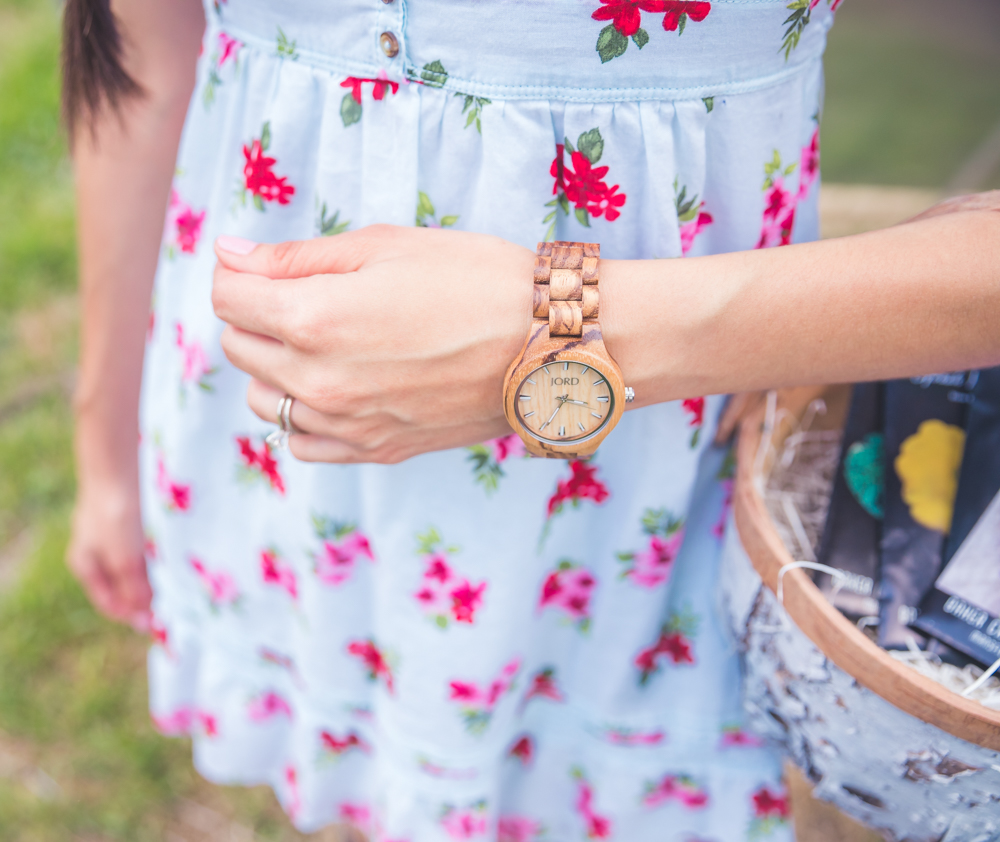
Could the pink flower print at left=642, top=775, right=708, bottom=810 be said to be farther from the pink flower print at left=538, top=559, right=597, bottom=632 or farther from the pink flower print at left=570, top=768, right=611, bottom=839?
the pink flower print at left=538, top=559, right=597, bottom=632

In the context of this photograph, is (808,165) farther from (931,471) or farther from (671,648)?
(671,648)

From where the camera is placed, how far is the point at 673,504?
2.48ft

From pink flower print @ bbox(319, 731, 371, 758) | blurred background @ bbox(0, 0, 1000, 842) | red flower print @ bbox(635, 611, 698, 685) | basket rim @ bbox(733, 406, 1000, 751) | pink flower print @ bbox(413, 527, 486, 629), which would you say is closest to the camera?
basket rim @ bbox(733, 406, 1000, 751)

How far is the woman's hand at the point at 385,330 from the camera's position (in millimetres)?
579

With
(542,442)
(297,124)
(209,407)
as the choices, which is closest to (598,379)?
(542,442)

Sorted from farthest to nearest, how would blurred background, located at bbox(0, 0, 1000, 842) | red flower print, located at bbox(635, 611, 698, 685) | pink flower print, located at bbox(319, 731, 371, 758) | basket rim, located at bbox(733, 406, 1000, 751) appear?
blurred background, located at bbox(0, 0, 1000, 842), pink flower print, located at bbox(319, 731, 371, 758), red flower print, located at bbox(635, 611, 698, 685), basket rim, located at bbox(733, 406, 1000, 751)

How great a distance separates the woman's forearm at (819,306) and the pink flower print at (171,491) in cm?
58

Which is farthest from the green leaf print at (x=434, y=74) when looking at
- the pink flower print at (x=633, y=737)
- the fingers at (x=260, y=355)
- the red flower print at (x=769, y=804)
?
the red flower print at (x=769, y=804)

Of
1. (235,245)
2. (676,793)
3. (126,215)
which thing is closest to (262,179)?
(235,245)

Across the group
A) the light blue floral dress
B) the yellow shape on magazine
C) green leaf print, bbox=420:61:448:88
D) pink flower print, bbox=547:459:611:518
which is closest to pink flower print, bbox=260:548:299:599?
the light blue floral dress

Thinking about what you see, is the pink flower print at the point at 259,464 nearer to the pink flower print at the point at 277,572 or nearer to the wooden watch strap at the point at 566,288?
the pink flower print at the point at 277,572

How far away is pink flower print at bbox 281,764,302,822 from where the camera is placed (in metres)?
1.03

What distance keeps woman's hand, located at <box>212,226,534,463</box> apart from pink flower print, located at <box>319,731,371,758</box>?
50cm

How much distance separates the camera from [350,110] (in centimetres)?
65
